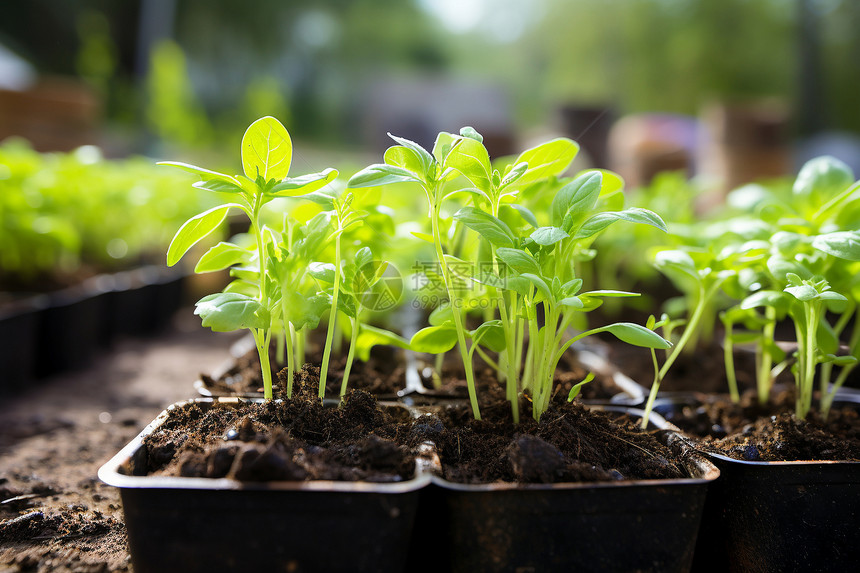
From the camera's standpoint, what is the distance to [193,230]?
807 mm

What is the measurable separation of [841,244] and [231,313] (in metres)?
0.88

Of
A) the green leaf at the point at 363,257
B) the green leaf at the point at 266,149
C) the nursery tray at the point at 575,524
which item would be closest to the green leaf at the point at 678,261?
the nursery tray at the point at 575,524

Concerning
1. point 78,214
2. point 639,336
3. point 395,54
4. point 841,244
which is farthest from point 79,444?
point 395,54

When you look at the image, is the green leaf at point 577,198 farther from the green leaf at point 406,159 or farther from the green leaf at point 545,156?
the green leaf at point 406,159

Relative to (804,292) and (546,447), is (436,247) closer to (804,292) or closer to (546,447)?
(546,447)

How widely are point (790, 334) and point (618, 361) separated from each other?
0.90 metres

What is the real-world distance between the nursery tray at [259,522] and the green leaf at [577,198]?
441 mm

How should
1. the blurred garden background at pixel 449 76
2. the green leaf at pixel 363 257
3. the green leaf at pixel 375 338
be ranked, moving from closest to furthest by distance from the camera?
the green leaf at pixel 363 257 → the green leaf at pixel 375 338 → the blurred garden background at pixel 449 76

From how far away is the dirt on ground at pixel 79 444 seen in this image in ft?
2.75

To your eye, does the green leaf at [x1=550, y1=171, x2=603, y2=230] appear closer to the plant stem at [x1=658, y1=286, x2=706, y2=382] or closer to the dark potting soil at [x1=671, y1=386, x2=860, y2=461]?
the plant stem at [x1=658, y1=286, x2=706, y2=382]

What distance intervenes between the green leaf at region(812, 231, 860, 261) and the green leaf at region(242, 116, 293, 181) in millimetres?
792

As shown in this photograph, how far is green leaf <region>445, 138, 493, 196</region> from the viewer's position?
793 mm

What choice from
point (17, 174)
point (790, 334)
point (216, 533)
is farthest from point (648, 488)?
point (17, 174)

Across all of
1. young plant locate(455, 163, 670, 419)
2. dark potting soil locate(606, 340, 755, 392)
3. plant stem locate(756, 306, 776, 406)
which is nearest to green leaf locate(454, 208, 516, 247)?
young plant locate(455, 163, 670, 419)
